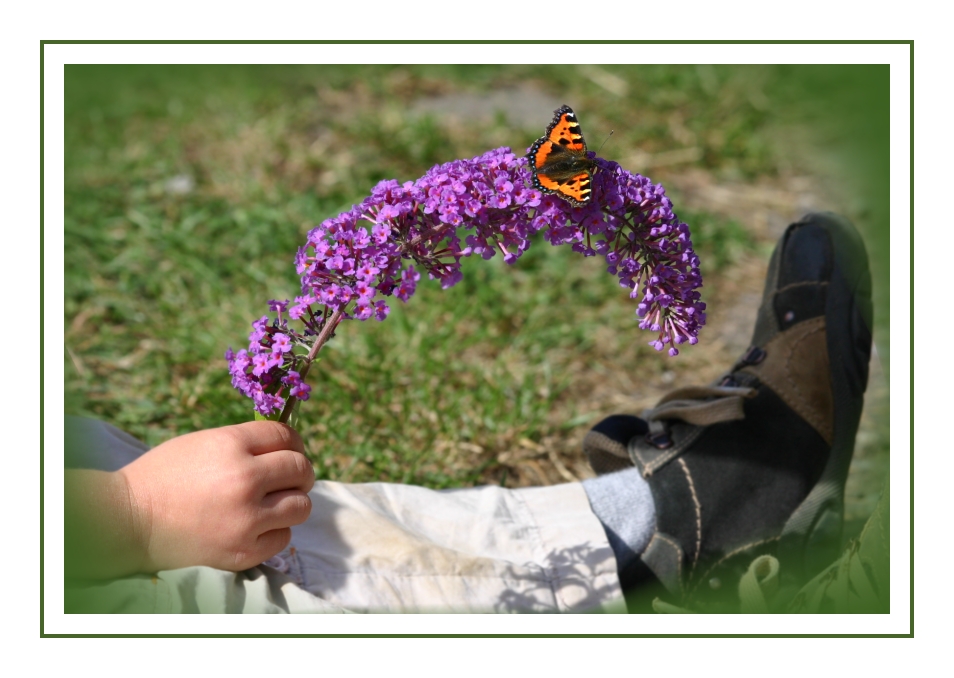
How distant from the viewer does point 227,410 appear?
357 cm

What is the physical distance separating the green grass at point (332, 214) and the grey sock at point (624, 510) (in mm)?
599

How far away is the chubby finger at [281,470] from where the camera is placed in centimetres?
220

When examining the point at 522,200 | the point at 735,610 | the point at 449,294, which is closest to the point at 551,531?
the point at 735,610

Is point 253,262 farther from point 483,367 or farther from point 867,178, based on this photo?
point 867,178

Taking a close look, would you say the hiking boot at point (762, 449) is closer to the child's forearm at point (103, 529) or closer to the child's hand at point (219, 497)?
the child's hand at point (219, 497)

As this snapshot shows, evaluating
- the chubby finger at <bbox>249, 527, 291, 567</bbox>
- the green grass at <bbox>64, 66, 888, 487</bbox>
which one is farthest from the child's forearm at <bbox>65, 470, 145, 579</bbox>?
the green grass at <bbox>64, 66, 888, 487</bbox>

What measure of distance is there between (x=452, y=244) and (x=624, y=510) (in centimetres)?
132

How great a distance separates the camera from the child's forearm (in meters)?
2.18

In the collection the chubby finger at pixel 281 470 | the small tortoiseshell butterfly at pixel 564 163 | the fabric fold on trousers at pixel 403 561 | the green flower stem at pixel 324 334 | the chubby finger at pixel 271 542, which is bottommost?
the fabric fold on trousers at pixel 403 561

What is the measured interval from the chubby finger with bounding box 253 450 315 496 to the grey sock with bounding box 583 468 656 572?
1103mm

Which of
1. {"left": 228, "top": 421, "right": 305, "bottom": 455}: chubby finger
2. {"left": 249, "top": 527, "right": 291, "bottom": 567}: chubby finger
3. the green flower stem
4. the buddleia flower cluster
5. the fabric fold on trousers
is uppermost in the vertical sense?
the buddleia flower cluster

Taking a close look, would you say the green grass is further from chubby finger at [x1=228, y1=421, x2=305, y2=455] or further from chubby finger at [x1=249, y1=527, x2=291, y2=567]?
chubby finger at [x1=228, y1=421, x2=305, y2=455]

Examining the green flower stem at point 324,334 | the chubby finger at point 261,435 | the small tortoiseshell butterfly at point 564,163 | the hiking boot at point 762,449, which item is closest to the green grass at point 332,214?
the hiking boot at point 762,449

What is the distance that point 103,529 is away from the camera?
2176mm
